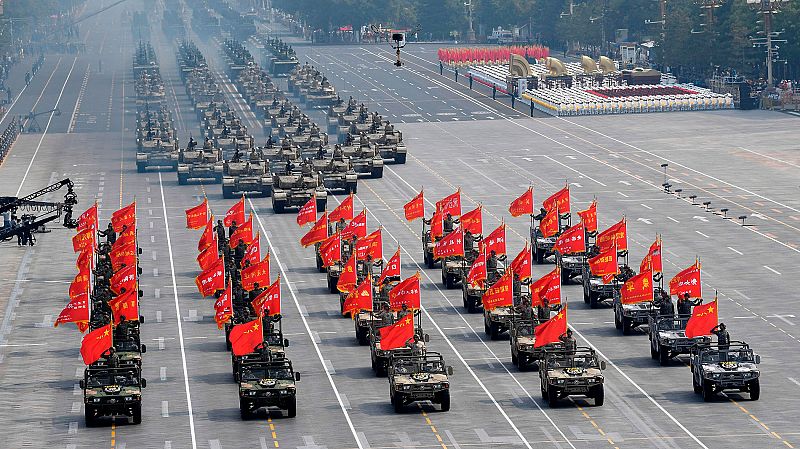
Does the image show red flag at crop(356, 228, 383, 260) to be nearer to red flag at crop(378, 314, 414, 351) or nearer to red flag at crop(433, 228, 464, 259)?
red flag at crop(433, 228, 464, 259)

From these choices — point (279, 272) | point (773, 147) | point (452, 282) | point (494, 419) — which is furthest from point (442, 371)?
point (773, 147)

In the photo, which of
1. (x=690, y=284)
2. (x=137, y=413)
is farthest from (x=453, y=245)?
(x=137, y=413)

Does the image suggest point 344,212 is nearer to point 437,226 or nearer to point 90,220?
point 437,226

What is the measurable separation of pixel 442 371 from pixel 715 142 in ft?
326

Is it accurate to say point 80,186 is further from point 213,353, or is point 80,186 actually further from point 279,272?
point 213,353

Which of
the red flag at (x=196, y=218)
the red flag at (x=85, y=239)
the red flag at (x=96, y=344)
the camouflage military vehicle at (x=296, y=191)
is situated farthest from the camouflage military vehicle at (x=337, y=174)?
the red flag at (x=96, y=344)

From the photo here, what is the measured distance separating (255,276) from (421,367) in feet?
62.9

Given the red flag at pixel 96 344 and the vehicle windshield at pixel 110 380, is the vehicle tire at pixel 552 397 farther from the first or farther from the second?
the red flag at pixel 96 344

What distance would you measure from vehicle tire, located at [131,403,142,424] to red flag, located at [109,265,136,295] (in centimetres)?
1631

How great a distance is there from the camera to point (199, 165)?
153 meters

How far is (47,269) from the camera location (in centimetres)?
11200

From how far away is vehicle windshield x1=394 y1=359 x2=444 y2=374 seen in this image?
7381 cm

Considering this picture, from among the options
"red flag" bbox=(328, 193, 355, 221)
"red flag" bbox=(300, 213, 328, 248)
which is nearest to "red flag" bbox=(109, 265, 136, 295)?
"red flag" bbox=(300, 213, 328, 248)

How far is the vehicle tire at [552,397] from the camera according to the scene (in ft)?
242
